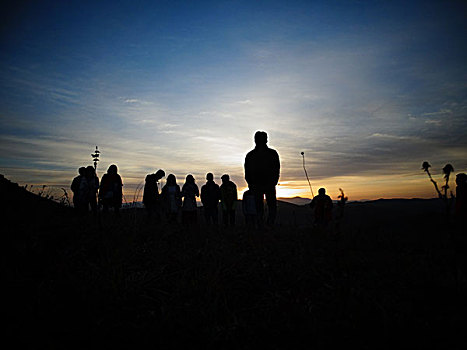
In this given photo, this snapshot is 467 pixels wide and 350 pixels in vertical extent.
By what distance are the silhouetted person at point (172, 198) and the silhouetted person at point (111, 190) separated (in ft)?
4.26

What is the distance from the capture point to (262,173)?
613cm

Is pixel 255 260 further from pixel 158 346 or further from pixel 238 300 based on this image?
pixel 158 346

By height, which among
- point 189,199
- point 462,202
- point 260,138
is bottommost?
point 462,202

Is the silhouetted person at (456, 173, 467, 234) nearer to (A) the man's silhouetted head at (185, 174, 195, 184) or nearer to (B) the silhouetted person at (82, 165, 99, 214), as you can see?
(A) the man's silhouetted head at (185, 174, 195, 184)

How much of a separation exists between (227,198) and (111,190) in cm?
353

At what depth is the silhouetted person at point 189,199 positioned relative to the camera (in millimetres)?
7984

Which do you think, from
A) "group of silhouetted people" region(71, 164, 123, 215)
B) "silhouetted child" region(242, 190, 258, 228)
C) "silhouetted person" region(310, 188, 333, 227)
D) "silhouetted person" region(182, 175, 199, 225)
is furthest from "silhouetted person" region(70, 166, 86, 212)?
"silhouetted person" region(310, 188, 333, 227)

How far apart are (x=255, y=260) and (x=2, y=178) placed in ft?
26.5

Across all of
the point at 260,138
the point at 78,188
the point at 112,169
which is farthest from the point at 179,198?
the point at 260,138

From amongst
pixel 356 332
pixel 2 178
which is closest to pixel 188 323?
pixel 356 332

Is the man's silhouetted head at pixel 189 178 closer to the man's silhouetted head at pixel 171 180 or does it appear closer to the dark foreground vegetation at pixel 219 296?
the man's silhouetted head at pixel 171 180

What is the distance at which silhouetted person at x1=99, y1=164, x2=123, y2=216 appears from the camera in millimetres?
7664

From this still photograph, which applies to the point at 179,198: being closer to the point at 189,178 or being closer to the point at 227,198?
the point at 189,178

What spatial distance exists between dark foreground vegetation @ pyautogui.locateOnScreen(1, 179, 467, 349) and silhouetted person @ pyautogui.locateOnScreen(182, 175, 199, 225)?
4.00m
